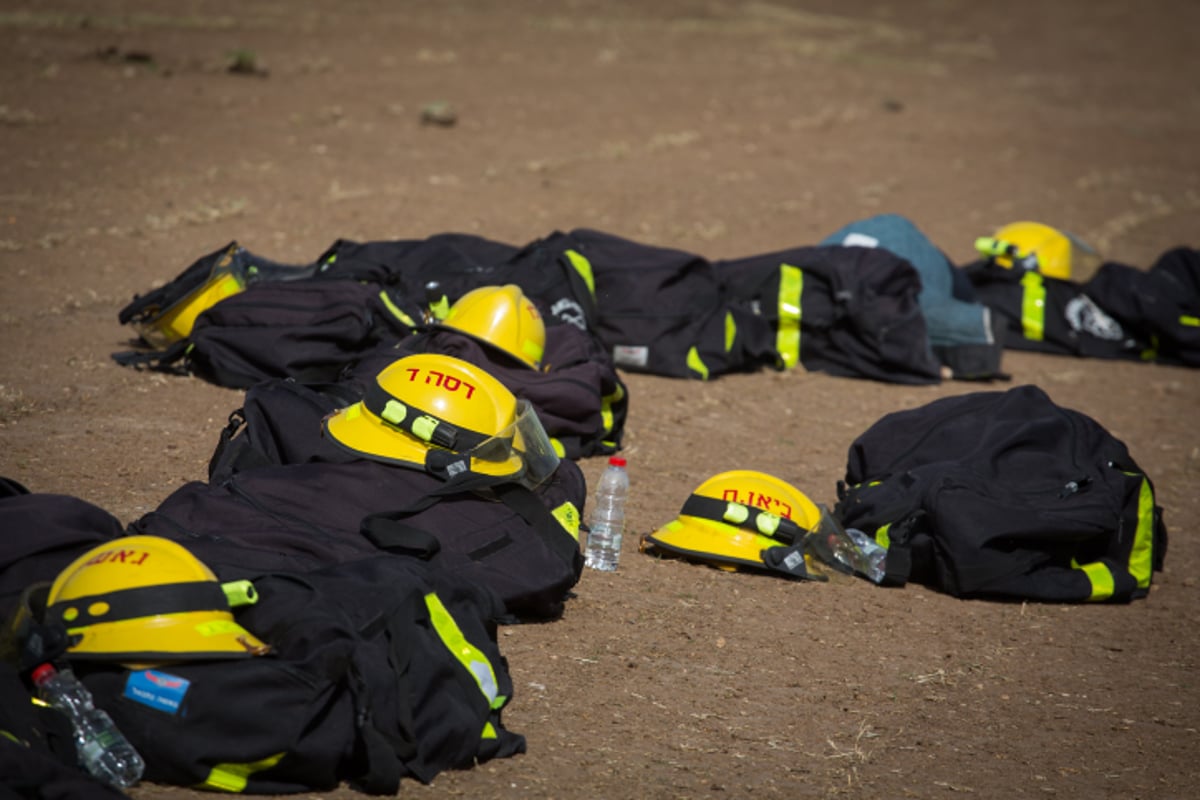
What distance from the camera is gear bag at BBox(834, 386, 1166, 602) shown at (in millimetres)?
5703

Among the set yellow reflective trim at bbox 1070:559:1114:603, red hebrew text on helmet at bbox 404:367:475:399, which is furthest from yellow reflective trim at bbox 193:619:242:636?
yellow reflective trim at bbox 1070:559:1114:603

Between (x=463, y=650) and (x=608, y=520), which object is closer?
(x=463, y=650)

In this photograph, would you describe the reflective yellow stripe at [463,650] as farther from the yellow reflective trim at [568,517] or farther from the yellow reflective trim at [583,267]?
the yellow reflective trim at [583,267]

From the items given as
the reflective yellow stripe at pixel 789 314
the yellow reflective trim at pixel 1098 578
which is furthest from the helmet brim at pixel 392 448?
the reflective yellow stripe at pixel 789 314

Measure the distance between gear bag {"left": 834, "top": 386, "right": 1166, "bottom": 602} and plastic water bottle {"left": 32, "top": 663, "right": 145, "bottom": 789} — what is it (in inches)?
132

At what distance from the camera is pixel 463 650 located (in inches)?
157

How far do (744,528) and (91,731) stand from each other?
9.76ft

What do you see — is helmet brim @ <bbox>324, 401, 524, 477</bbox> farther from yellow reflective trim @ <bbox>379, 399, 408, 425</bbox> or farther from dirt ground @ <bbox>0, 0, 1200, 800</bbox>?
dirt ground @ <bbox>0, 0, 1200, 800</bbox>

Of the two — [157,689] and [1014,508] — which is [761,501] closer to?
[1014,508]

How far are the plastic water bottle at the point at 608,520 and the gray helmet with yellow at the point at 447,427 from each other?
0.67 meters

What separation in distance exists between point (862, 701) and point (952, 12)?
2702cm

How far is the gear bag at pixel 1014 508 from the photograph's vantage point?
18.7 ft

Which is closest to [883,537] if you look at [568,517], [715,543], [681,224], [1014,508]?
[1014,508]

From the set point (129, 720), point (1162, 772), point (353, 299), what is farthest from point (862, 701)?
point (353, 299)
